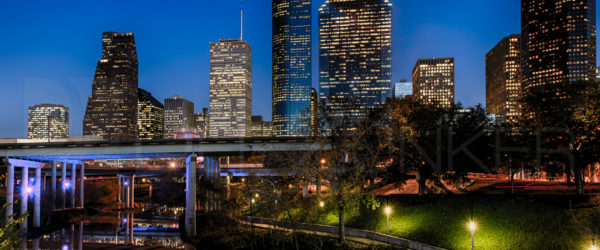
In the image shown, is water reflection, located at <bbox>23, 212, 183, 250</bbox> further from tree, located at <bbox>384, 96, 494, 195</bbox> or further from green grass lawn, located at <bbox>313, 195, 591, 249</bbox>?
tree, located at <bbox>384, 96, 494, 195</bbox>

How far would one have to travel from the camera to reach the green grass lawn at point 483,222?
1007 inches

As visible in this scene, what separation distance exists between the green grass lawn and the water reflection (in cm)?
2086

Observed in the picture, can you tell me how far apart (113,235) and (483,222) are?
4008 cm

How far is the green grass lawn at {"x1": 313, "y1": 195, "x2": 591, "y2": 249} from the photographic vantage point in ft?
83.9

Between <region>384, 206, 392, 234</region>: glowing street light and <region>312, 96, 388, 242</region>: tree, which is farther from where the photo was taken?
<region>384, 206, 392, 234</region>: glowing street light

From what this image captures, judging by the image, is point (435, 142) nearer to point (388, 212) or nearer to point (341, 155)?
point (388, 212)

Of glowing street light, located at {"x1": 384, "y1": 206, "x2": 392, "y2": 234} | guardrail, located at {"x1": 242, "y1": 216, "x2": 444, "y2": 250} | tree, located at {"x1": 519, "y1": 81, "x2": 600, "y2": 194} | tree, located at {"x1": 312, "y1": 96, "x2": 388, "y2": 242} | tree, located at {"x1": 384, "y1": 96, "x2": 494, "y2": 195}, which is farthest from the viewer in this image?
tree, located at {"x1": 384, "y1": 96, "x2": 494, "y2": 195}

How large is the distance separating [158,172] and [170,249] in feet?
264

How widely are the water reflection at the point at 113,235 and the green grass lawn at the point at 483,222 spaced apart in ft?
68.4

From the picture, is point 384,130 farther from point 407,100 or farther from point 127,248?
point 127,248

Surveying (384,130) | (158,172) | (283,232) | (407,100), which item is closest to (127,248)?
(283,232)

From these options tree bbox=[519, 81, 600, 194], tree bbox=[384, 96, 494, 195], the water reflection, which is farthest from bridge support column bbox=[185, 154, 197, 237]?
tree bbox=[519, 81, 600, 194]

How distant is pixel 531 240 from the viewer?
25766 mm

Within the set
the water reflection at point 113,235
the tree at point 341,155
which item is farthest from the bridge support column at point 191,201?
the tree at point 341,155
